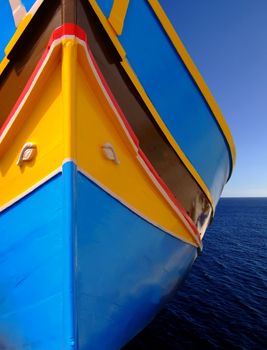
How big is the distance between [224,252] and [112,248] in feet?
86.8

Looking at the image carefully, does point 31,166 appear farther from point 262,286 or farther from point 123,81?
point 262,286

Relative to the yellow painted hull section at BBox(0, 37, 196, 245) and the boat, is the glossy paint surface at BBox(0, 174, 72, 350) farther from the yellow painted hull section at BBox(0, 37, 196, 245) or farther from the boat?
the yellow painted hull section at BBox(0, 37, 196, 245)

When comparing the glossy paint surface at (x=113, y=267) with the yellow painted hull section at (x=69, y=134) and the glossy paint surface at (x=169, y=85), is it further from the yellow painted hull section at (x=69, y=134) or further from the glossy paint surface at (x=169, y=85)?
the glossy paint surface at (x=169, y=85)

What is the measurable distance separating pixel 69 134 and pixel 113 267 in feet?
6.49

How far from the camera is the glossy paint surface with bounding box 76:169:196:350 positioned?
10.00ft

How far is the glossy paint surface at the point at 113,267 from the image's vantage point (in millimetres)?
3047

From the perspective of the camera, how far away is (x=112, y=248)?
11.2ft

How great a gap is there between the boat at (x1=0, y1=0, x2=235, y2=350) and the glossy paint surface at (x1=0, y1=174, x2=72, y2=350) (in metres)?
0.02

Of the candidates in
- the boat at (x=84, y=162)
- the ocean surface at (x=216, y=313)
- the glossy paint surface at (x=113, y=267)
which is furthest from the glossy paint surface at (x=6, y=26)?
the ocean surface at (x=216, y=313)

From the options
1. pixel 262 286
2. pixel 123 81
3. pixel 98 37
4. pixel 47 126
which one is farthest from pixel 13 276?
pixel 262 286

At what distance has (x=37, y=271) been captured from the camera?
10.3 ft

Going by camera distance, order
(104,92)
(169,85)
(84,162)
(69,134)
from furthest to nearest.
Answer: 1. (169,85)
2. (104,92)
3. (84,162)
4. (69,134)

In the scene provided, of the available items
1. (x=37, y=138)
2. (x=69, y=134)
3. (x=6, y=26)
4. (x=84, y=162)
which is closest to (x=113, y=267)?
(x=84, y=162)

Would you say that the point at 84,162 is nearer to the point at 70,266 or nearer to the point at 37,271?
the point at 70,266
